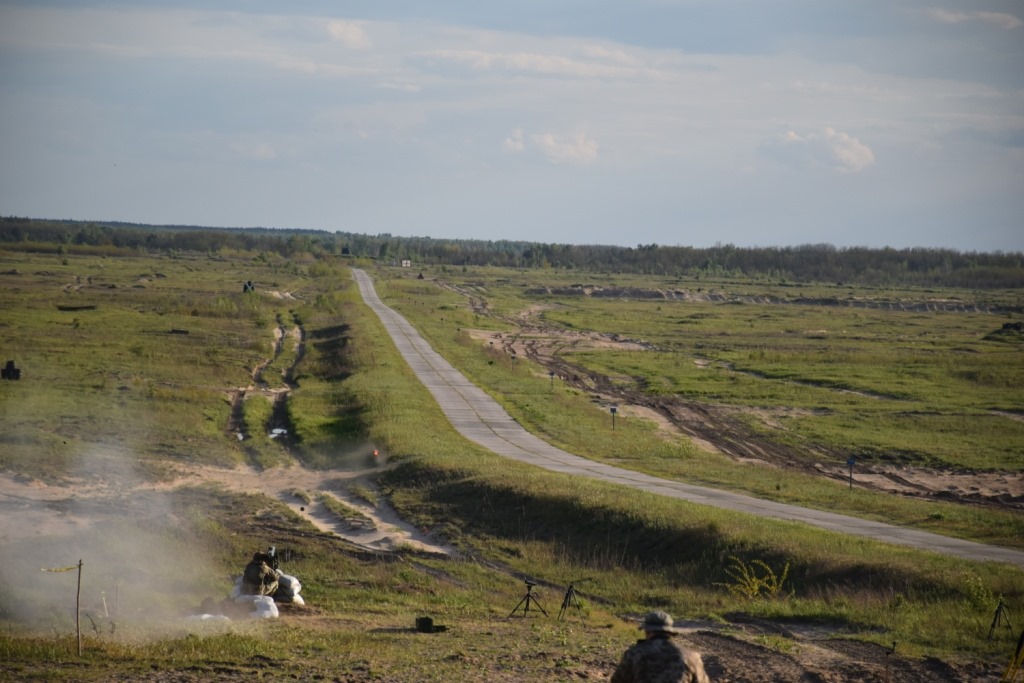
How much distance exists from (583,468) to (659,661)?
1044 inches

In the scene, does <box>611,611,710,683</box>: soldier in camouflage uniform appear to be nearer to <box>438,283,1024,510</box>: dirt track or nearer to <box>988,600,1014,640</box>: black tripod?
<box>988,600,1014,640</box>: black tripod

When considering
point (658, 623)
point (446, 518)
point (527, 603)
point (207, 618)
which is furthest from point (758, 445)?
point (658, 623)

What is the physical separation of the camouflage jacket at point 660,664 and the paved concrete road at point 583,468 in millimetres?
16077

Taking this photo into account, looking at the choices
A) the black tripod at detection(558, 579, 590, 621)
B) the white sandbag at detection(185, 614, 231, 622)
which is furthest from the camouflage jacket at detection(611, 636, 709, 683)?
the white sandbag at detection(185, 614, 231, 622)

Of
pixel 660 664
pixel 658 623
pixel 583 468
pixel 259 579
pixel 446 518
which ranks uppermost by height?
pixel 658 623

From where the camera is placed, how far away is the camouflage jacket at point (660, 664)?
10258 mm

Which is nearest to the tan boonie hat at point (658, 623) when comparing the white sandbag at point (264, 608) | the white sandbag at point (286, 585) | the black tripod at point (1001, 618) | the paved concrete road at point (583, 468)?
the black tripod at point (1001, 618)

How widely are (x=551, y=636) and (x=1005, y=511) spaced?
19802 mm

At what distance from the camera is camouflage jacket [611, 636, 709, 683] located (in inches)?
404

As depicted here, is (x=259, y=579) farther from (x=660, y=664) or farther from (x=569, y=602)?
(x=660, y=664)

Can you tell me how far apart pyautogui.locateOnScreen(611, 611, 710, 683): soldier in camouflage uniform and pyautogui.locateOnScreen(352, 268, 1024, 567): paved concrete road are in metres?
16.1

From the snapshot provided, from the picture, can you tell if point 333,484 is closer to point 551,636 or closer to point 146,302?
point 551,636

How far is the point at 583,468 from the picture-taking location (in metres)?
36.8

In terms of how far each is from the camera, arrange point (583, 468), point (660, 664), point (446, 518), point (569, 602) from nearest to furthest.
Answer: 1. point (660, 664)
2. point (569, 602)
3. point (446, 518)
4. point (583, 468)
